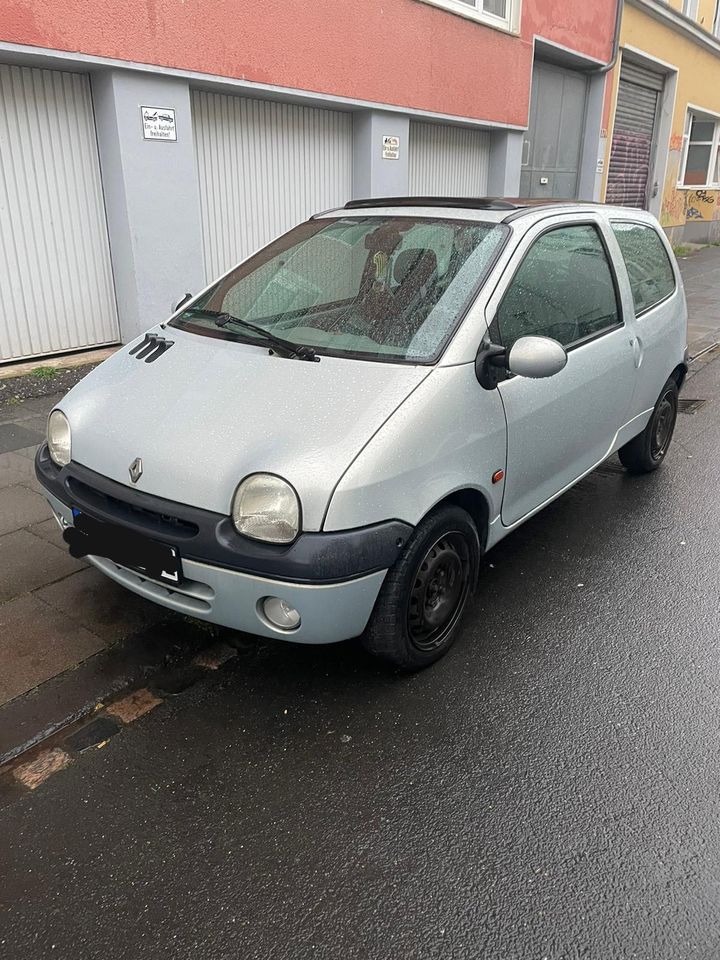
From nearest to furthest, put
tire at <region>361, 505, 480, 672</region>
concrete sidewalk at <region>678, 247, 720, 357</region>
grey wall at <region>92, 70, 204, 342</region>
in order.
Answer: tire at <region>361, 505, 480, 672</region>
grey wall at <region>92, 70, 204, 342</region>
concrete sidewalk at <region>678, 247, 720, 357</region>

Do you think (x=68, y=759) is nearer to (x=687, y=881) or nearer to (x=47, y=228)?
(x=687, y=881)

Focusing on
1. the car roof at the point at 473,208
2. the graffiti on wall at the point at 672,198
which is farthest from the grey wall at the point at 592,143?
the car roof at the point at 473,208

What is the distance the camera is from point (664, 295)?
474cm

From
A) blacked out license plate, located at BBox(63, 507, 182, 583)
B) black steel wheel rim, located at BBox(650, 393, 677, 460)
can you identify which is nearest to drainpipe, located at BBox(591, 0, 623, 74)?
black steel wheel rim, located at BBox(650, 393, 677, 460)

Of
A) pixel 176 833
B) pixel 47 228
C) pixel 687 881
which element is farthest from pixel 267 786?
pixel 47 228

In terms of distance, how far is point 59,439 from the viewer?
10.3 feet

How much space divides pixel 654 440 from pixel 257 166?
17.6 feet

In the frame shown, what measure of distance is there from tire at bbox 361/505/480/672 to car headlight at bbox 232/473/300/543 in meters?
0.44

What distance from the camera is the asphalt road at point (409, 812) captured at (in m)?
2.03

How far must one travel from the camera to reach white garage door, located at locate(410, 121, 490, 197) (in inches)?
423

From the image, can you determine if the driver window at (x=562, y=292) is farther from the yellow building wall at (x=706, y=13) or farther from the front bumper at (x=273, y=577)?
the yellow building wall at (x=706, y=13)

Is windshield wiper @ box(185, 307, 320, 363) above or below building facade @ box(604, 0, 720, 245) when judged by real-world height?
below

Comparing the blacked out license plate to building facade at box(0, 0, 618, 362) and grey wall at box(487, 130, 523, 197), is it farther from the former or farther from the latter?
grey wall at box(487, 130, 523, 197)

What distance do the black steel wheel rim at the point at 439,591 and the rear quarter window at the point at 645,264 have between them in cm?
209
